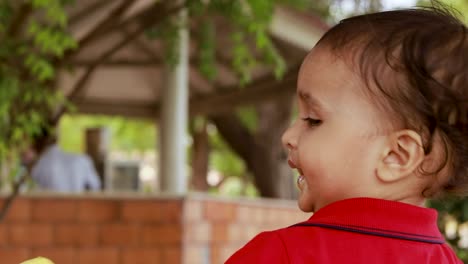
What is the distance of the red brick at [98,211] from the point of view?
269 inches

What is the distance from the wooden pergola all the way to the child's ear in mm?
4453

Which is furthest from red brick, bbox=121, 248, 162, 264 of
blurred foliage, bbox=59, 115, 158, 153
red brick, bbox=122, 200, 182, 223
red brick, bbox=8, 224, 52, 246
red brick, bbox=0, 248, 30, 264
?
blurred foliage, bbox=59, 115, 158, 153

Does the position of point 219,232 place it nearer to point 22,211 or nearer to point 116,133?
point 22,211

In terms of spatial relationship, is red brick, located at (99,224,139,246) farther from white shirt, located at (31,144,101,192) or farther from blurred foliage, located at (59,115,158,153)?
blurred foliage, located at (59,115,158,153)

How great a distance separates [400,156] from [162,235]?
17.7 ft

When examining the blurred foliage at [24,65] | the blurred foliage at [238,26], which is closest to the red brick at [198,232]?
the blurred foliage at [238,26]

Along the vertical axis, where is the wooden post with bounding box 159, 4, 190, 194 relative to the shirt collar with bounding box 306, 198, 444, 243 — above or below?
below

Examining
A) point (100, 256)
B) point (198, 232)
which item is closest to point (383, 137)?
point (198, 232)

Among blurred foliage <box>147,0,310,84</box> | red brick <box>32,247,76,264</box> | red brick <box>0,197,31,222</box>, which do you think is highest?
blurred foliage <box>147,0,310,84</box>

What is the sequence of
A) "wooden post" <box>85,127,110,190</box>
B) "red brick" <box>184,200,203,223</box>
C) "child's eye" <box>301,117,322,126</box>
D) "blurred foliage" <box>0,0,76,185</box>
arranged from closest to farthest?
"child's eye" <box>301,117,322,126</box>
"blurred foliage" <box>0,0,76,185</box>
"red brick" <box>184,200,203,223</box>
"wooden post" <box>85,127,110,190</box>

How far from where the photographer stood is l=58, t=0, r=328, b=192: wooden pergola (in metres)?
6.75

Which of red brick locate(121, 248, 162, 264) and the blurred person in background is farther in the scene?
the blurred person in background

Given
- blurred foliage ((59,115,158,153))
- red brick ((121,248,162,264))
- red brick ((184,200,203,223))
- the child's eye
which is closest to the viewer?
the child's eye

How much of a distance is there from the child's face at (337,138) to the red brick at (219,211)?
213 inches
